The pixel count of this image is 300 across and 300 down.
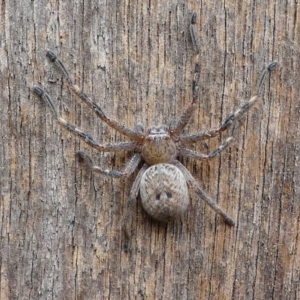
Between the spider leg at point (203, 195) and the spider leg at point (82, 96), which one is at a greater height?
the spider leg at point (82, 96)

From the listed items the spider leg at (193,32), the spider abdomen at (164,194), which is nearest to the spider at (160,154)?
the spider abdomen at (164,194)

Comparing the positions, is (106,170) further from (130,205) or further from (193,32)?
(193,32)

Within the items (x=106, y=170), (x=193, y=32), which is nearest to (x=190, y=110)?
(x=193, y=32)

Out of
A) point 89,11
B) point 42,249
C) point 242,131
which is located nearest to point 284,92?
point 242,131

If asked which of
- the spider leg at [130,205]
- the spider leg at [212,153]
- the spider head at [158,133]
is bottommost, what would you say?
the spider leg at [130,205]

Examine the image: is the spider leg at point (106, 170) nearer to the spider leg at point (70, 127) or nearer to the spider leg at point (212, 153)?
the spider leg at point (70, 127)

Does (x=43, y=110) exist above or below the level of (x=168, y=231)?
above

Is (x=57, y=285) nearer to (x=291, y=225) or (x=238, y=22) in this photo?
(x=291, y=225)
